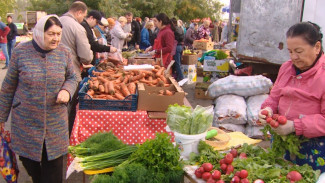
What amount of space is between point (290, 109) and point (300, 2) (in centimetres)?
333

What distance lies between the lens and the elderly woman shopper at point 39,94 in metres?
2.68

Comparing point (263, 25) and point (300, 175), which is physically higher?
point (263, 25)

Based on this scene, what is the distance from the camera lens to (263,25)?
17.4 ft

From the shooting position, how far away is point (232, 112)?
4.80 m

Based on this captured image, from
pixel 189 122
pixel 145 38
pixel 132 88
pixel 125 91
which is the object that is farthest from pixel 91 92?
pixel 145 38

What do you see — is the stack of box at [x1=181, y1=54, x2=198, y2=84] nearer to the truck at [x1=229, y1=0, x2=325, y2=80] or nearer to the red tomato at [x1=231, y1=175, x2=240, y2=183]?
the truck at [x1=229, y1=0, x2=325, y2=80]

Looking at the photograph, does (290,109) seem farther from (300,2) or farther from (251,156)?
(300,2)

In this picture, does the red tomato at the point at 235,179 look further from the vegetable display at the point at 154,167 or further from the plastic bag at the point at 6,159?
the plastic bag at the point at 6,159

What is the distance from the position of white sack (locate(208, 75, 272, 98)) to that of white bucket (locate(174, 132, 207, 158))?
3.01 m

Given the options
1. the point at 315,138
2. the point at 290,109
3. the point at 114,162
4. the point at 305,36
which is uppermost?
the point at 305,36

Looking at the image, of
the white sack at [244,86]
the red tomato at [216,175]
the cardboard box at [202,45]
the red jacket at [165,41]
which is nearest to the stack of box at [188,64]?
the red jacket at [165,41]

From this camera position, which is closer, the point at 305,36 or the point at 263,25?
the point at 305,36

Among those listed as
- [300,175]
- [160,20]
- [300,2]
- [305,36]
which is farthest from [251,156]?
[160,20]

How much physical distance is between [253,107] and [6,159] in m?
3.60
